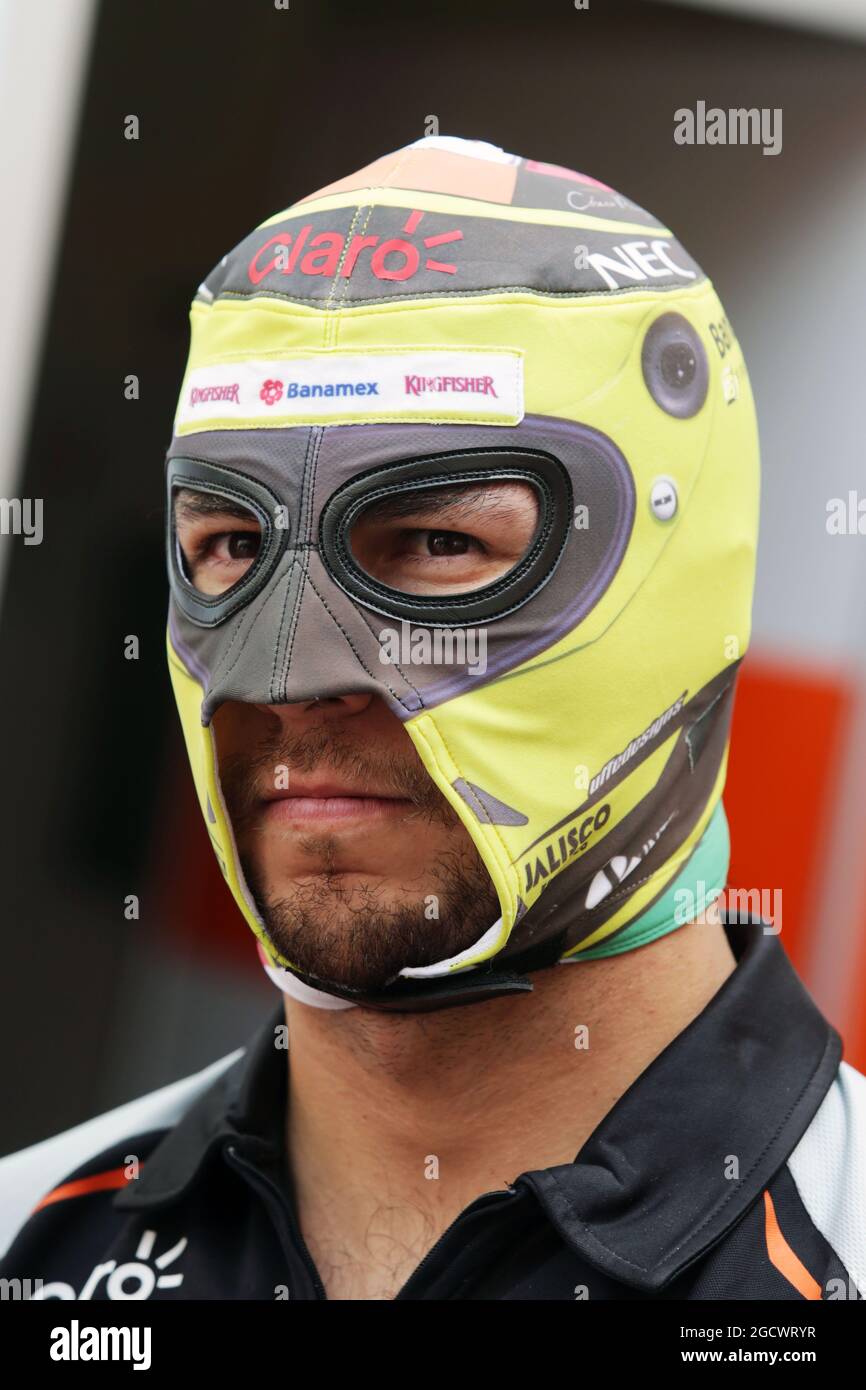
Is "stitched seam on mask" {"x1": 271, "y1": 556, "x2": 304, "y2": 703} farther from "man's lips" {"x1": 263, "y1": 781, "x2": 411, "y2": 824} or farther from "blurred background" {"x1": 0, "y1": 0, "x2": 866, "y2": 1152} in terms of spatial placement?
"blurred background" {"x1": 0, "y1": 0, "x2": 866, "y2": 1152}

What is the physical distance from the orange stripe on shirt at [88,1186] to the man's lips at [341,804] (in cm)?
82

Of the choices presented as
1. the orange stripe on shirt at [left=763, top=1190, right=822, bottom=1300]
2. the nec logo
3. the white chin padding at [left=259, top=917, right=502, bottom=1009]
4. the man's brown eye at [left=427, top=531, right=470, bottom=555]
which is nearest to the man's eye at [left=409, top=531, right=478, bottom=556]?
the man's brown eye at [left=427, top=531, right=470, bottom=555]

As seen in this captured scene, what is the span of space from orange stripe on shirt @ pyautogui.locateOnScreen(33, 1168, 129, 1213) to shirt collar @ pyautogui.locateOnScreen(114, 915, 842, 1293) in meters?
0.25

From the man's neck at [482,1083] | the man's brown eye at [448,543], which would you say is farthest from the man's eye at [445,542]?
the man's neck at [482,1083]

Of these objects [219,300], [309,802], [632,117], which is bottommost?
[309,802]

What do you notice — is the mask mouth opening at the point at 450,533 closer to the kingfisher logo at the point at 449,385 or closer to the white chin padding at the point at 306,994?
the kingfisher logo at the point at 449,385

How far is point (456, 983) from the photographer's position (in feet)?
6.47

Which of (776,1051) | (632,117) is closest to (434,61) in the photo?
(632,117)

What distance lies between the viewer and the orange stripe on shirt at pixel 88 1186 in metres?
2.47

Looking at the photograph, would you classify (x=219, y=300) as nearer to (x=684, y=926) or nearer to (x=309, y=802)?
(x=309, y=802)

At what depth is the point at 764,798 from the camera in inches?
149

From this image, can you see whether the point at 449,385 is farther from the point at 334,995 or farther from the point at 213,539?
the point at 334,995

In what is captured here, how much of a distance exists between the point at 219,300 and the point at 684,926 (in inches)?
42.5

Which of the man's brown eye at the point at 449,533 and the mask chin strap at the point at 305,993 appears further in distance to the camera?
the mask chin strap at the point at 305,993
